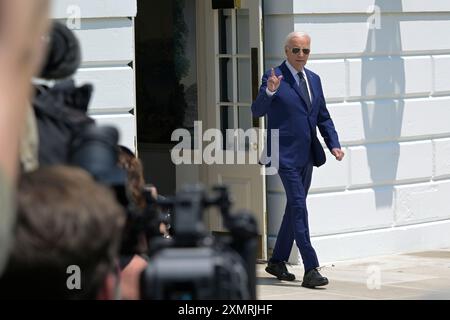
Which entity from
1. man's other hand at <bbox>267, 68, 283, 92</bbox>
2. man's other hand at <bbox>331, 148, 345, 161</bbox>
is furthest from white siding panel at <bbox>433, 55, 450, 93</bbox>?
man's other hand at <bbox>267, 68, 283, 92</bbox>

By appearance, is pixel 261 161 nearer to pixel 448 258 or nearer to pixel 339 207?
pixel 339 207

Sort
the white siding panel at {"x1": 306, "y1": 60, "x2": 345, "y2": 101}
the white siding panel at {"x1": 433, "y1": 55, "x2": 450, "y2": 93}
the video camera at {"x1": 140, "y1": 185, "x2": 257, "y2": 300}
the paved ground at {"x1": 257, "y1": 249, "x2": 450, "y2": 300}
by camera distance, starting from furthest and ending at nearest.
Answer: the white siding panel at {"x1": 433, "y1": 55, "x2": 450, "y2": 93} < the white siding panel at {"x1": 306, "y1": 60, "x2": 345, "y2": 101} < the paved ground at {"x1": 257, "y1": 249, "x2": 450, "y2": 300} < the video camera at {"x1": 140, "y1": 185, "x2": 257, "y2": 300}

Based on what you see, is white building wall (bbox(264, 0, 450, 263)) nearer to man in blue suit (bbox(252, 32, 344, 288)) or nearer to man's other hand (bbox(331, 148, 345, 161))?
man in blue suit (bbox(252, 32, 344, 288))

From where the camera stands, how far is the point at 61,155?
7.80ft

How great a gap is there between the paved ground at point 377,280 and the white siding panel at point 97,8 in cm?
240

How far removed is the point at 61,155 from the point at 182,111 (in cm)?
1006

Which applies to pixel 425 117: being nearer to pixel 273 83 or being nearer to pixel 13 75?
pixel 273 83

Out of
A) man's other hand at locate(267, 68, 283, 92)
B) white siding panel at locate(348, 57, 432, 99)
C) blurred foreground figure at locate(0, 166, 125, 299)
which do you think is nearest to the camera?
blurred foreground figure at locate(0, 166, 125, 299)

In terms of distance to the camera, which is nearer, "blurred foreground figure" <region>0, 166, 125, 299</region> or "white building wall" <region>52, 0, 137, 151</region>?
"blurred foreground figure" <region>0, 166, 125, 299</region>

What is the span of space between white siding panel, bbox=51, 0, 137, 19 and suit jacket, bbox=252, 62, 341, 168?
1.27 m

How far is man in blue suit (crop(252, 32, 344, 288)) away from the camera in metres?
9.24

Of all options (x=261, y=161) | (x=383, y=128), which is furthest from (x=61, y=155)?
(x=383, y=128)

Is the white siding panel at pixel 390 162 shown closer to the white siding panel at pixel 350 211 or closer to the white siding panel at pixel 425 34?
the white siding panel at pixel 350 211

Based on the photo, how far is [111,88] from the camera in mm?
9656
